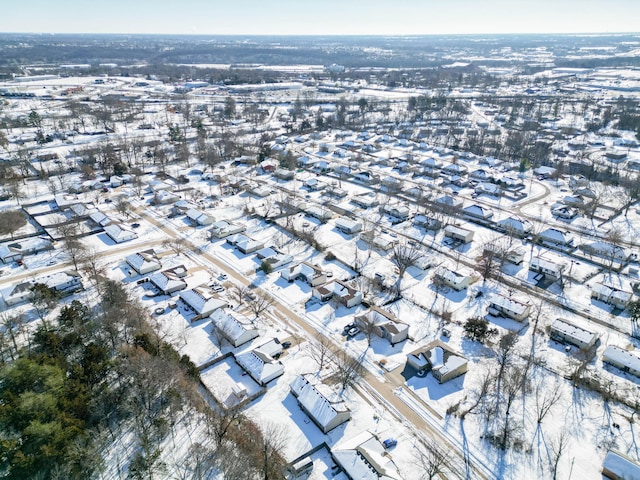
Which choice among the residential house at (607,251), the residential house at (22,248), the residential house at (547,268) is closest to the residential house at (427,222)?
the residential house at (547,268)

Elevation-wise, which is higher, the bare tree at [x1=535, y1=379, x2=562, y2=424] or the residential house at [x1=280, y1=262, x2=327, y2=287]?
the residential house at [x1=280, y1=262, x2=327, y2=287]

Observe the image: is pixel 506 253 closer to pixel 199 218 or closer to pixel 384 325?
pixel 384 325

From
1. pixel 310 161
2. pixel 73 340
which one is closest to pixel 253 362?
pixel 73 340

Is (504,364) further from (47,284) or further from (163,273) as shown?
(47,284)

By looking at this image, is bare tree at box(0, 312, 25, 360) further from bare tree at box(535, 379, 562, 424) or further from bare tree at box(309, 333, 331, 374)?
bare tree at box(535, 379, 562, 424)

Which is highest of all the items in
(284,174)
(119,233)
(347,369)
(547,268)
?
(284,174)

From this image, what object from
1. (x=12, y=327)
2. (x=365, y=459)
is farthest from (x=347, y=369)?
(x=12, y=327)

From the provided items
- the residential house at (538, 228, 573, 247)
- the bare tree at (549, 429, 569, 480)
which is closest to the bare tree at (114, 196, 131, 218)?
the bare tree at (549, 429, 569, 480)
